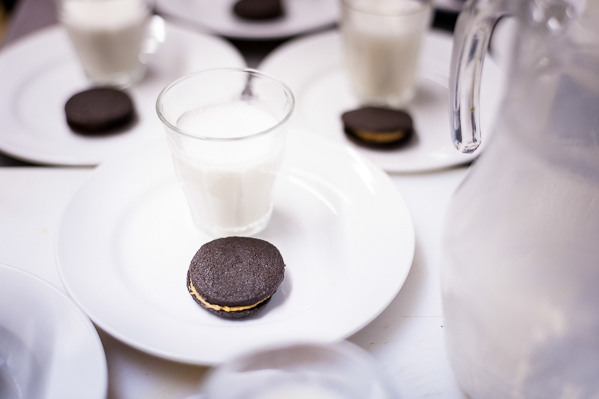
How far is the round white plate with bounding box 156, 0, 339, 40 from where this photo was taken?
3.56 ft

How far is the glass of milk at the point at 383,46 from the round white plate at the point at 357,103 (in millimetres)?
36

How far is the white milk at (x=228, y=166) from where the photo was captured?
596mm

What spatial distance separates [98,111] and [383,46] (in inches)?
19.3

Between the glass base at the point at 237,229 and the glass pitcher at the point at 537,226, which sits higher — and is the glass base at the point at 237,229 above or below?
below

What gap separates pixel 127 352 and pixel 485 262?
35 cm

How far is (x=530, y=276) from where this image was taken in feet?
1.26

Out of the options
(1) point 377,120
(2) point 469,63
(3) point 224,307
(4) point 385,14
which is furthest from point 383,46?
(3) point 224,307

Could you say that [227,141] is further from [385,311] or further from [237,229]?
[385,311]

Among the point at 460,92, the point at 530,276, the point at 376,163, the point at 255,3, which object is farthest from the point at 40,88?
the point at 530,276

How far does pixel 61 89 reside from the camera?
3.10 ft

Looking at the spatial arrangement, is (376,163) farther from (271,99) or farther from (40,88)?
(40,88)

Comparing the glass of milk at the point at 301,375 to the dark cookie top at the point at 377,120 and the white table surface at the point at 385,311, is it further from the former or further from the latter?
the dark cookie top at the point at 377,120

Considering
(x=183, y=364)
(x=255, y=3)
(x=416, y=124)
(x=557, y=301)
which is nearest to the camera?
(x=557, y=301)

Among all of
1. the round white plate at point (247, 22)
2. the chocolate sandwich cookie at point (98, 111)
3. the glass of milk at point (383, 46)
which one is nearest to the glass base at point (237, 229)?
the chocolate sandwich cookie at point (98, 111)
